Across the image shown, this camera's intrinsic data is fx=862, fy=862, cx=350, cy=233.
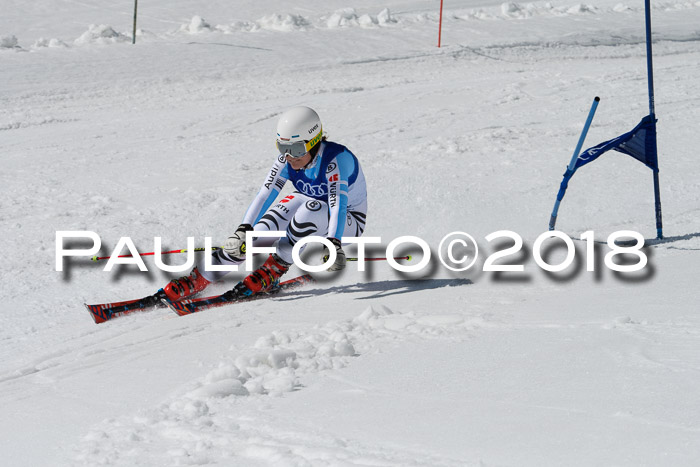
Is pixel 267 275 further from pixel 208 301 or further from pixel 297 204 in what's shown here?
pixel 297 204

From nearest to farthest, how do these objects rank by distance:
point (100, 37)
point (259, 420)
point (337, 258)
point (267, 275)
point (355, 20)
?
point (259, 420), point (337, 258), point (267, 275), point (100, 37), point (355, 20)

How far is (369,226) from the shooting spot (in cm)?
885

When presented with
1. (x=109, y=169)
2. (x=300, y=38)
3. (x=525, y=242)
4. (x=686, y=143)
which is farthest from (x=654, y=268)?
(x=300, y=38)

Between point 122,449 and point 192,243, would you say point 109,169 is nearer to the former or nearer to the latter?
point 192,243

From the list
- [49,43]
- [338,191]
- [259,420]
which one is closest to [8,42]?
[49,43]

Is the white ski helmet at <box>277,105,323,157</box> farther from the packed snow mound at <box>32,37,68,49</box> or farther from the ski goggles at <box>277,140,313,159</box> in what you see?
the packed snow mound at <box>32,37,68,49</box>

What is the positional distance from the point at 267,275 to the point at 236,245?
40 cm

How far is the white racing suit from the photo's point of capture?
6246 mm

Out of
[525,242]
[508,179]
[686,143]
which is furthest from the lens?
[686,143]

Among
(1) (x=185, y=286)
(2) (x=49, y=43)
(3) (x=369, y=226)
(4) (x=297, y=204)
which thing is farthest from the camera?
(2) (x=49, y=43)

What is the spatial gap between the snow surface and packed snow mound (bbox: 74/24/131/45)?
0.05 metres

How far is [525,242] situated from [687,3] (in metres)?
14.7

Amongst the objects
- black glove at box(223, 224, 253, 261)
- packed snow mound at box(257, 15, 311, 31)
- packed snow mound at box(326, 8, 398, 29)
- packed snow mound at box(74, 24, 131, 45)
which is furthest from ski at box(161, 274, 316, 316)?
packed snow mound at box(326, 8, 398, 29)

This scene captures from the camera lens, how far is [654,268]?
246 inches
